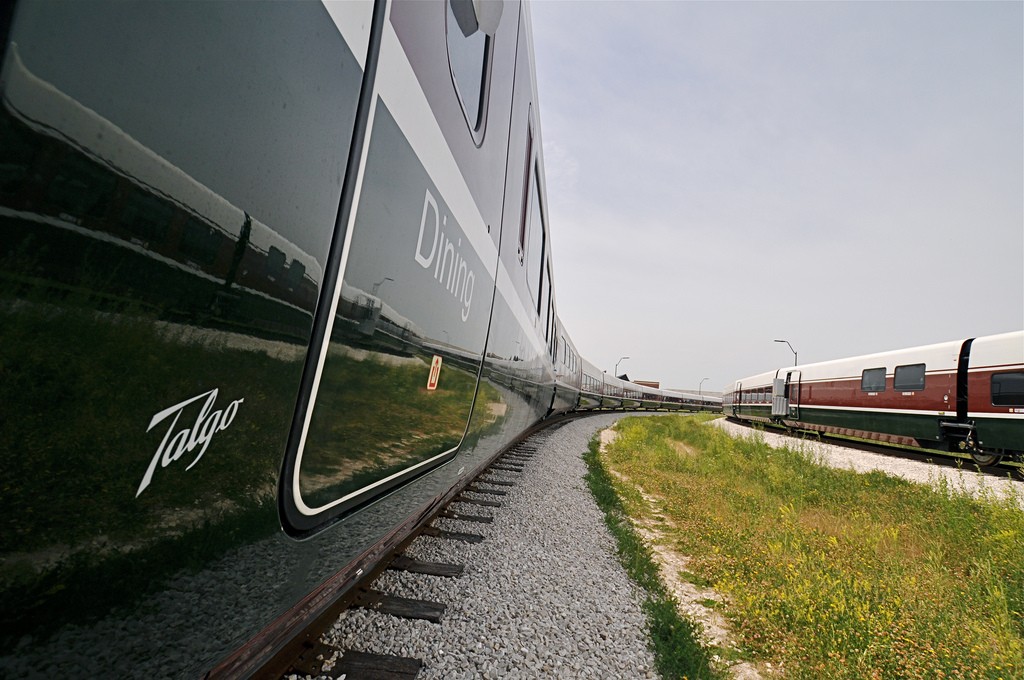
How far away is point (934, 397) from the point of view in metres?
14.1

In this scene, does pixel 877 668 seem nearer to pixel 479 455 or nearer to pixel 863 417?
pixel 479 455

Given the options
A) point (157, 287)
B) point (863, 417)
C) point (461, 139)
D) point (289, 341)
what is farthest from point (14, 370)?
point (863, 417)

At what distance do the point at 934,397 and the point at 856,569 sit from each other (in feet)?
Result: 41.5

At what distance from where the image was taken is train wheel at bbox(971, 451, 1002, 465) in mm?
13148

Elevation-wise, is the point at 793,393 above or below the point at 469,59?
above

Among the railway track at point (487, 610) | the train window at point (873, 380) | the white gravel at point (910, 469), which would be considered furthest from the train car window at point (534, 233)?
the train window at point (873, 380)

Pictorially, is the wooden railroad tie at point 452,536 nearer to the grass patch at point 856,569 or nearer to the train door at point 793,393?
the grass patch at point 856,569

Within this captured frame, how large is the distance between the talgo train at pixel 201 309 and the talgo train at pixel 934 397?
50.7 feet

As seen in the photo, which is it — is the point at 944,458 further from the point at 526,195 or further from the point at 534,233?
the point at 526,195

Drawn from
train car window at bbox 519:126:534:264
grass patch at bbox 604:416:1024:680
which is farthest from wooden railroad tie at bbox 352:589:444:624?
train car window at bbox 519:126:534:264

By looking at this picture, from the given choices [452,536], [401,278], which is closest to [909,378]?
[452,536]

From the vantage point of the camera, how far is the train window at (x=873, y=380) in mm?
16344

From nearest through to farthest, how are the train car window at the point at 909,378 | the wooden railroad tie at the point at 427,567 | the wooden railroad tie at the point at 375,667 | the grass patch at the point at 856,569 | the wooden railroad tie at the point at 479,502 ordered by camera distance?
the wooden railroad tie at the point at 375,667, the grass patch at the point at 856,569, the wooden railroad tie at the point at 427,567, the wooden railroad tie at the point at 479,502, the train car window at the point at 909,378

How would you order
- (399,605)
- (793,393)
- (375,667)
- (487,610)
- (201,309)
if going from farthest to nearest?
1. (793,393)
2. (487,610)
3. (399,605)
4. (375,667)
5. (201,309)
